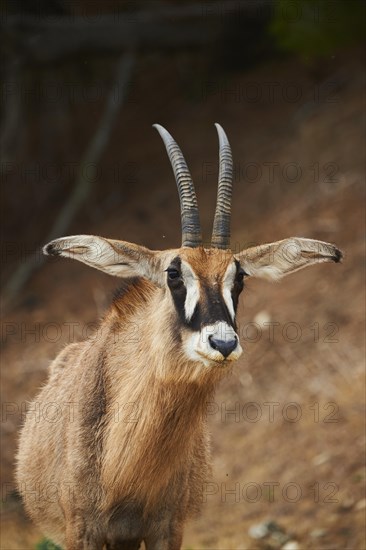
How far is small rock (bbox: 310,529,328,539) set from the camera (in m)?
11.5

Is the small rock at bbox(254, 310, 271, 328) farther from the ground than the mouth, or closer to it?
farther from the ground

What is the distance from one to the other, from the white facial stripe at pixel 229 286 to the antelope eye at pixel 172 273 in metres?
0.36

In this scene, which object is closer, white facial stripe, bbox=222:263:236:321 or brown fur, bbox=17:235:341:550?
white facial stripe, bbox=222:263:236:321

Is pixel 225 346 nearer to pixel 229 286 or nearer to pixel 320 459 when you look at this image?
pixel 229 286

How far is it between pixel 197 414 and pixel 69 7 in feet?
51.3

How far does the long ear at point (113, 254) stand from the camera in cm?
770

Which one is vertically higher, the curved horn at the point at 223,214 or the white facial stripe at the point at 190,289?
the curved horn at the point at 223,214

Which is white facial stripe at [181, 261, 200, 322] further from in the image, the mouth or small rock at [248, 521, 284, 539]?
small rock at [248, 521, 284, 539]

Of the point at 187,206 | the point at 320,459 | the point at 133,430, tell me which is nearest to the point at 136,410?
the point at 133,430

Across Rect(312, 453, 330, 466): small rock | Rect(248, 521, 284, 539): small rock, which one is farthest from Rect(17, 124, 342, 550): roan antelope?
Rect(312, 453, 330, 466): small rock

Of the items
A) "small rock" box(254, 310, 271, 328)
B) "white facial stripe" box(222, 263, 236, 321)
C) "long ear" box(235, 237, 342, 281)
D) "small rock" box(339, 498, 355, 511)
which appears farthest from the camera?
"small rock" box(254, 310, 271, 328)

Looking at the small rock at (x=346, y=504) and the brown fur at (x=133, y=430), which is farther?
the small rock at (x=346, y=504)

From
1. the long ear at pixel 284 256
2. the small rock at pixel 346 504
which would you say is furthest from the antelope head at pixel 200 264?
the small rock at pixel 346 504

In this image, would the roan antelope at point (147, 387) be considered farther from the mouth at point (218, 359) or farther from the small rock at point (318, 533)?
the small rock at point (318, 533)
